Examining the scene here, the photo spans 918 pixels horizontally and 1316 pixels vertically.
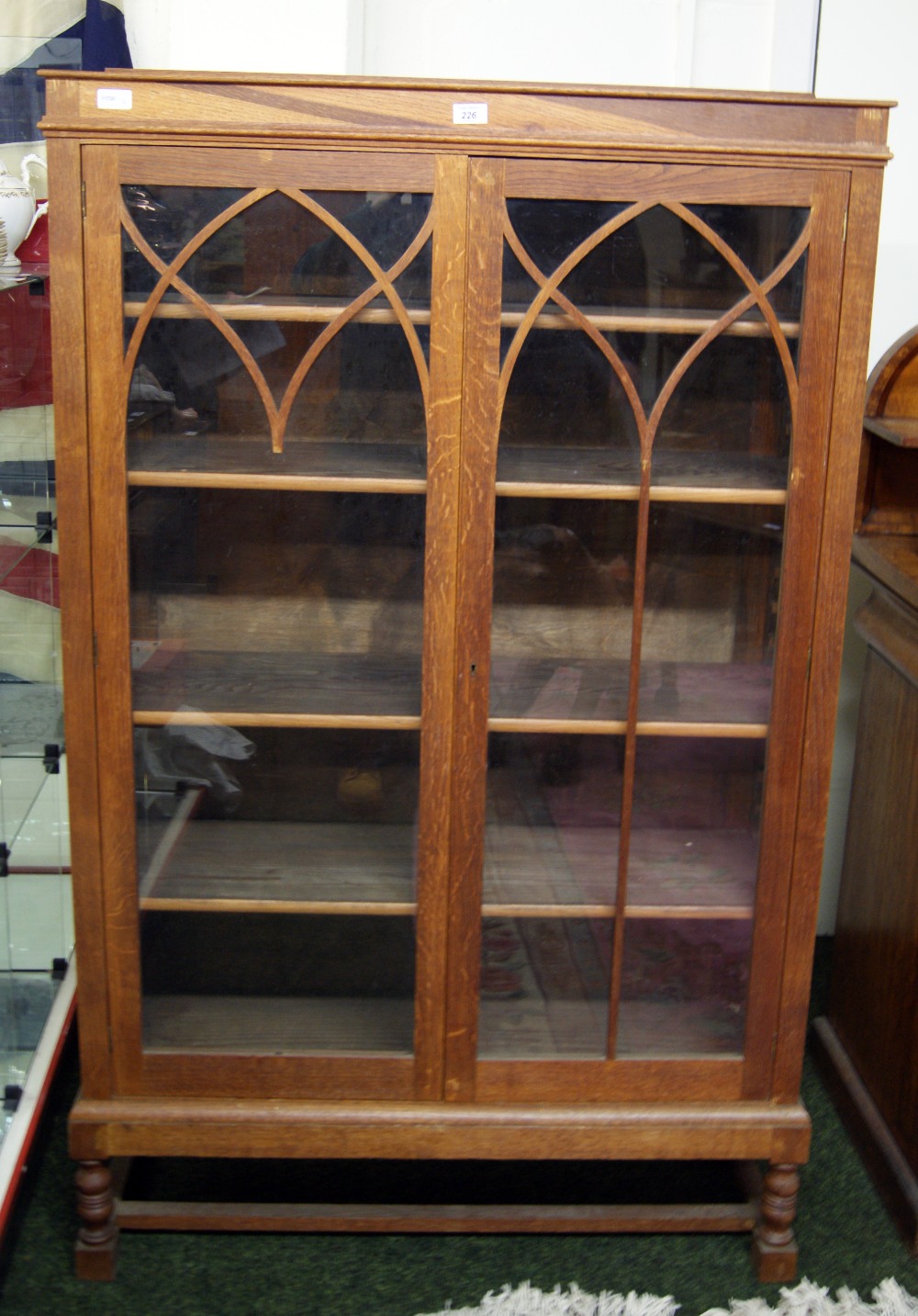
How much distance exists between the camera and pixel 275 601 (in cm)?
177

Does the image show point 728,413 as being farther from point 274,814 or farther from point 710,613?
point 274,814

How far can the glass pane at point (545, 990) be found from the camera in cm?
185

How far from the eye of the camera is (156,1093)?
6.03 ft

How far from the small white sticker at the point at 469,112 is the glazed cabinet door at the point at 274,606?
0.06 meters

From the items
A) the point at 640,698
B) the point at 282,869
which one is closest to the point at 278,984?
the point at 282,869

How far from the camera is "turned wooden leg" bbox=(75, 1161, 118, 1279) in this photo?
185cm

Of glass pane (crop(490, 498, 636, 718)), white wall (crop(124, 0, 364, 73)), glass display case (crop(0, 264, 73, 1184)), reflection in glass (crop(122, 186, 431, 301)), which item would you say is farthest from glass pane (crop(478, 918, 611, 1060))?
white wall (crop(124, 0, 364, 73))

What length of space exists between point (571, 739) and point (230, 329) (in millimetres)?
704

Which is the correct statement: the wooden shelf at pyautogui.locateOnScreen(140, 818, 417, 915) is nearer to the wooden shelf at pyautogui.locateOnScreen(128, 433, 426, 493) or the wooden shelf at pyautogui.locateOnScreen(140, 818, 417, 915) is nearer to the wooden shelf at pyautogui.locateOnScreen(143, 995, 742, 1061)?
the wooden shelf at pyautogui.locateOnScreen(143, 995, 742, 1061)

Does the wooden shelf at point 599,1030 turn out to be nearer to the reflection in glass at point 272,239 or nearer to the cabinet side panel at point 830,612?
the cabinet side panel at point 830,612

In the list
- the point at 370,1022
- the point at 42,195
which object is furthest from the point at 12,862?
the point at 42,195

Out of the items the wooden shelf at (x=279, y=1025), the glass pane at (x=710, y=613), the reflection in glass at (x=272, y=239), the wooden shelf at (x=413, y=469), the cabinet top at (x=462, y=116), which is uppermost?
the cabinet top at (x=462, y=116)

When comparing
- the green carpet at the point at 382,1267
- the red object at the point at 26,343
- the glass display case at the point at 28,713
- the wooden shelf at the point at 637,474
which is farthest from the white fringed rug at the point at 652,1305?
the red object at the point at 26,343

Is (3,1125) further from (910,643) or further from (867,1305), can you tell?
(910,643)
